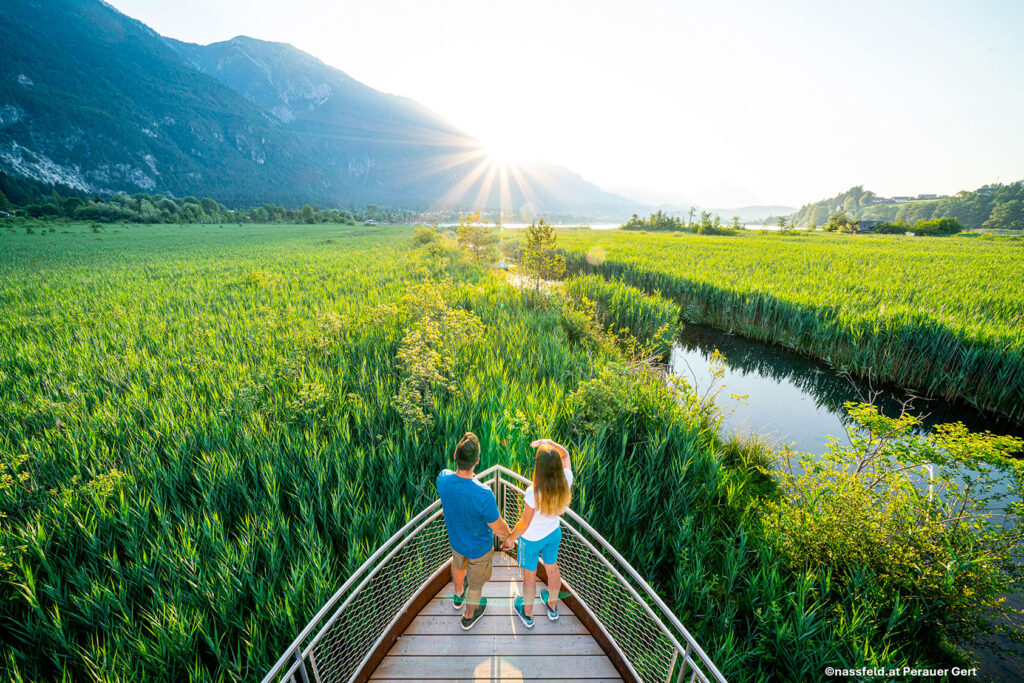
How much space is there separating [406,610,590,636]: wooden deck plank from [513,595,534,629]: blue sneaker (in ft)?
0.18

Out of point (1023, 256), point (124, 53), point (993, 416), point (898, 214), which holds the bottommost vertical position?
point (993, 416)

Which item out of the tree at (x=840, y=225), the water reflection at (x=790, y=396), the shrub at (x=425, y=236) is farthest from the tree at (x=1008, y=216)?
the shrub at (x=425, y=236)

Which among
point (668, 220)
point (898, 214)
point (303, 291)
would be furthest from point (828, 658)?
point (898, 214)

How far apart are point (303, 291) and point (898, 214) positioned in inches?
6471

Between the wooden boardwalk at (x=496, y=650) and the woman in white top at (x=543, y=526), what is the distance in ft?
0.38

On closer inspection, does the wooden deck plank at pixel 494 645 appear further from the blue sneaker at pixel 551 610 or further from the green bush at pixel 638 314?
the green bush at pixel 638 314

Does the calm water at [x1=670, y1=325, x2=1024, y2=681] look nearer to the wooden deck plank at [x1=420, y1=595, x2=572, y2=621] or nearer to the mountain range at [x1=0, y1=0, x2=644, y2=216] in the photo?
the wooden deck plank at [x1=420, y1=595, x2=572, y2=621]

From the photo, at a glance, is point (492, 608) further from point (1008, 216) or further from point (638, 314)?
point (1008, 216)

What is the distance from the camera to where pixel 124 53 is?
556 ft

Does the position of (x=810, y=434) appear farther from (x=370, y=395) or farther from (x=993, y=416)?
(x=370, y=395)

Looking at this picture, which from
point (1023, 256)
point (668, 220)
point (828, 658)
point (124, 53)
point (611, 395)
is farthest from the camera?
point (124, 53)

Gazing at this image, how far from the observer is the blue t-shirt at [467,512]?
2699mm

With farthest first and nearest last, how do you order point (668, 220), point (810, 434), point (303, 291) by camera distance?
point (668, 220) < point (303, 291) < point (810, 434)

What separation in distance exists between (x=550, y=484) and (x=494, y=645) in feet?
4.29
